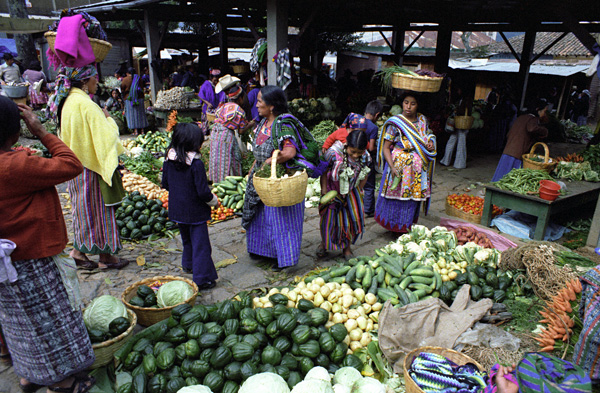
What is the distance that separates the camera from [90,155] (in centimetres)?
388

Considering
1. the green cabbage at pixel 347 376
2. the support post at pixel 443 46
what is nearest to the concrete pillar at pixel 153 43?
the support post at pixel 443 46

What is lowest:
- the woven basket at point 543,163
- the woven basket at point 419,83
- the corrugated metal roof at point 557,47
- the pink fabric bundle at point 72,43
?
the woven basket at point 543,163

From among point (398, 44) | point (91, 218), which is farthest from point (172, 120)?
point (398, 44)

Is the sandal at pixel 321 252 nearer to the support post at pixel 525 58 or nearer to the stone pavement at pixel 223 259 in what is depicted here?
the stone pavement at pixel 223 259

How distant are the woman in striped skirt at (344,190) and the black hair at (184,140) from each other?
4.75 feet

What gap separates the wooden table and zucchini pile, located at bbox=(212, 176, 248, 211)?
3702 millimetres

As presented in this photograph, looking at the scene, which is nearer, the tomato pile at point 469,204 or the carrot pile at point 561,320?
the carrot pile at point 561,320

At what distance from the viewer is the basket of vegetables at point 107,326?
281 cm

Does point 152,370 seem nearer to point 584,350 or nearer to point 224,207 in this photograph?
point 584,350

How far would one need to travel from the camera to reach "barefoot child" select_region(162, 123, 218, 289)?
3.62m

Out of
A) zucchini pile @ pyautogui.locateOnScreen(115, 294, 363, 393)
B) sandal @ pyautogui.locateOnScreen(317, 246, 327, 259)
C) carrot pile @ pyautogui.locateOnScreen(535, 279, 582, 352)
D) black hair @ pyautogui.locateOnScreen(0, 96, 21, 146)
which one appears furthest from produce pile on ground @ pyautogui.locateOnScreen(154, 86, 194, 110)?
carrot pile @ pyautogui.locateOnScreen(535, 279, 582, 352)

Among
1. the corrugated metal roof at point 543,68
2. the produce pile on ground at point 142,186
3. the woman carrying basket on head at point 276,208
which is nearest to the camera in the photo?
the woman carrying basket on head at point 276,208

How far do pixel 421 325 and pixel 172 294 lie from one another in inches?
81.9

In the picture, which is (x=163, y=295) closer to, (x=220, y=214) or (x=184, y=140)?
(x=184, y=140)
